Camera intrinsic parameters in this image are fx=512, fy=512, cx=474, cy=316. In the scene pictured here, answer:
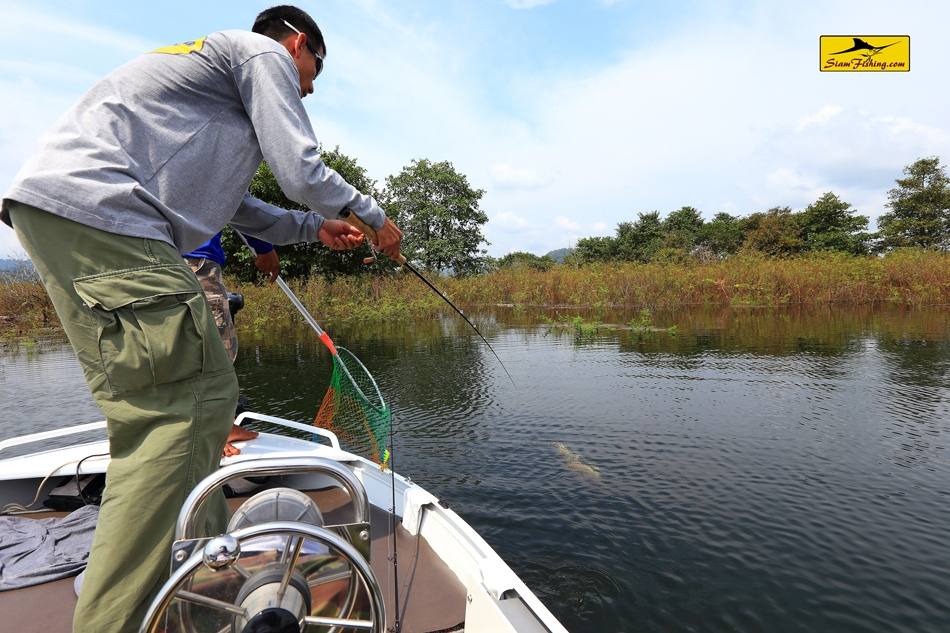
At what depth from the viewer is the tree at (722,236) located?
125 feet

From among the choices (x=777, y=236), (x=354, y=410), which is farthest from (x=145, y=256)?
(x=777, y=236)

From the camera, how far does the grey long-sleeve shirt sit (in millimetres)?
1162

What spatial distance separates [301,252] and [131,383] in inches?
844

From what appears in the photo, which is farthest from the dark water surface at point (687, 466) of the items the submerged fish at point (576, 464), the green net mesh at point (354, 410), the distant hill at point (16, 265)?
the distant hill at point (16, 265)

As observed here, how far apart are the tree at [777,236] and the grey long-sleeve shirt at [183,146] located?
36330mm

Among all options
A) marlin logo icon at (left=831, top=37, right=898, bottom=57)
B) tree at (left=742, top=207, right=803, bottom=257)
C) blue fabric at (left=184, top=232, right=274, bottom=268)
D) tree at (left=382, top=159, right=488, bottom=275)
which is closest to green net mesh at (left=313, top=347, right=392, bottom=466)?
blue fabric at (left=184, top=232, right=274, bottom=268)

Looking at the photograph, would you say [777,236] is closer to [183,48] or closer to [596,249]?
[596,249]

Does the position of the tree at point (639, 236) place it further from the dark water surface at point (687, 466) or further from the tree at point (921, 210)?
the dark water surface at point (687, 466)

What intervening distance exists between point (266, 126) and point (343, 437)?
4727 mm

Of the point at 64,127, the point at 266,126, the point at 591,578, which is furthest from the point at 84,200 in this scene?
the point at 591,578

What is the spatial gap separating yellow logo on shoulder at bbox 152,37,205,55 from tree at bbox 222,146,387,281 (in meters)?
17.9

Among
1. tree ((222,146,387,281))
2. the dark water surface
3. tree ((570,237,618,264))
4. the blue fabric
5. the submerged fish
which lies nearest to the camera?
the blue fabric

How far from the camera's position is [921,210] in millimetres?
30984

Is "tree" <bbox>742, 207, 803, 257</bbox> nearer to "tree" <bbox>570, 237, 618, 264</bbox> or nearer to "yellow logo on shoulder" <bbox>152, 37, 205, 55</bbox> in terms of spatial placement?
"tree" <bbox>570, 237, 618, 264</bbox>
